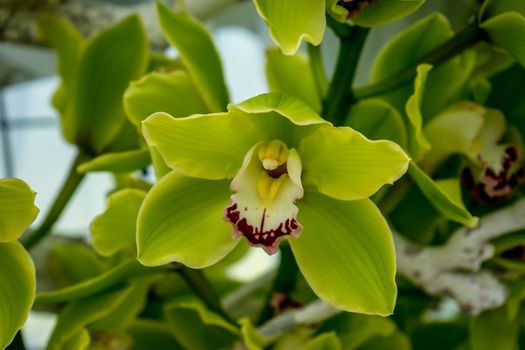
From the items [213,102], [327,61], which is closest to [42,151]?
[327,61]

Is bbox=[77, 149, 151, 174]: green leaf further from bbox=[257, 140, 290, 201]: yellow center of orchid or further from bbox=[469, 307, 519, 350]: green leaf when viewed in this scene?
bbox=[469, 307, 519, 350]: green leaf

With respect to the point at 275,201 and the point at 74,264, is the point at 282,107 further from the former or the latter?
the point at 74,264

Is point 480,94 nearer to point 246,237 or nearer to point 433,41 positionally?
point 433,41

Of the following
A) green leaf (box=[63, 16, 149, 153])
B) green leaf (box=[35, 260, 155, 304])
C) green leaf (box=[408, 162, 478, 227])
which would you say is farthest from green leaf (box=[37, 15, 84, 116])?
green leaf (box=[408, 162, 478, 227])

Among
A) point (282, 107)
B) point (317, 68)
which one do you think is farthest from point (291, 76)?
Result: point (282, 107)

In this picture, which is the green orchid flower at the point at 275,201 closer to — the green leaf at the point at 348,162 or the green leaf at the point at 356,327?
the green leaf at the point at 348,162

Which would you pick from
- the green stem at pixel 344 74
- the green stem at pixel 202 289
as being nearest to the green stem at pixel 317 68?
the green stem at pixel 344 74

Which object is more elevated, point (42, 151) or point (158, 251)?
point (158, 251)
